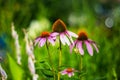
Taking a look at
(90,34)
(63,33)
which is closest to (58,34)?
(63,33)

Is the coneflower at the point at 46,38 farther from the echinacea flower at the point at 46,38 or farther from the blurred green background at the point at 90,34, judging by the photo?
the blurred green background at the point at 90,34

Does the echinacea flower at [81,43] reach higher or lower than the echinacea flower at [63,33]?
lower

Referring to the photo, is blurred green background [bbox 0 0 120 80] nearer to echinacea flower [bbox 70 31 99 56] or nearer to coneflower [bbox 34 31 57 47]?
echinacea flower [bbox 70 31 99 56]

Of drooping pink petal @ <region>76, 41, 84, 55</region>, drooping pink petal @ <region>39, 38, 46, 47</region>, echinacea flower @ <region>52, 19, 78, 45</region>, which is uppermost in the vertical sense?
echinacea flower @ <region>52, 19, 78, 45</region>

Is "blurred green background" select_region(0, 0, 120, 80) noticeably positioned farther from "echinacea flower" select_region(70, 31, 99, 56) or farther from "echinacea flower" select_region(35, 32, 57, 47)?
"echinacea flower" select_region(35, 32, 57, 47)

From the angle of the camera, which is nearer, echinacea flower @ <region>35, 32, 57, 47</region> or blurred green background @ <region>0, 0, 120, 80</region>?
echinacea flower @ <region>35, 32, 57, 47</region>

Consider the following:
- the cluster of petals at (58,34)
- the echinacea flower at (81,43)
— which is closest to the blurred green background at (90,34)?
the echinacea flower at (81,43)

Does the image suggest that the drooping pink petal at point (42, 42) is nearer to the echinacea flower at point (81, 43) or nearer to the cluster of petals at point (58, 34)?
the cluster of petals at point (58, 34)

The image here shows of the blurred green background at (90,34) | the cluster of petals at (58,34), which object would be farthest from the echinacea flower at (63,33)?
the blurred green background at (90,34)

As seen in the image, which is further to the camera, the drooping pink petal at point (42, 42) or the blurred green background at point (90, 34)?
the blurred green background at point (90, 34)

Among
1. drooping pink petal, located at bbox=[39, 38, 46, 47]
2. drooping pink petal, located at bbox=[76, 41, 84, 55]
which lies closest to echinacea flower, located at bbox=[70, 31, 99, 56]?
drooping pink petal, located at bbox=[76, 41, 84, 55]

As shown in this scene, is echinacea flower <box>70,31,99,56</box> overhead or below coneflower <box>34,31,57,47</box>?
below

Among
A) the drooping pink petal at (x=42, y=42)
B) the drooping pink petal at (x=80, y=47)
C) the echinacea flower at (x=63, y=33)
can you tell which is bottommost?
the drooping pink petal at (x=80, y=47)
